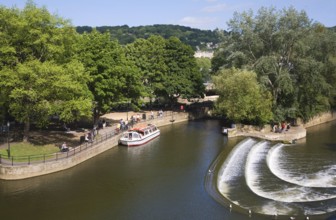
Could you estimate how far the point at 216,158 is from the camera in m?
48.0

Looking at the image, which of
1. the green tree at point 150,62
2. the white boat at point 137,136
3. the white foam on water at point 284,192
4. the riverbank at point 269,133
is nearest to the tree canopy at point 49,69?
the white boat at point 137,136

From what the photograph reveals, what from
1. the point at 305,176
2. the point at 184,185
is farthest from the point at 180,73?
the point at 184,185

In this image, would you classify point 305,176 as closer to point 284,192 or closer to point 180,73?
point 284,192

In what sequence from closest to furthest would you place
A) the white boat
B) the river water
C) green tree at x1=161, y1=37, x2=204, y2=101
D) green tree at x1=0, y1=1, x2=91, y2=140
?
the river water
green tree at x1=0, y1=1, x2=91, y2=140
the white boat
green tree at x1=161, y1=37, x2=204, y2=101

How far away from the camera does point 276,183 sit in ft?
123

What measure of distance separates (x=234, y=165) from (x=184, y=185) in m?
8.60

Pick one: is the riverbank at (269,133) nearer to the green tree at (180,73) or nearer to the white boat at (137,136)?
the white boat at (137,136)

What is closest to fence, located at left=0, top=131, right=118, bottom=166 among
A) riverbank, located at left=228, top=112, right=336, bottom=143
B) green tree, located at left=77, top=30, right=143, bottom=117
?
green tree, located at left=77, top=30, right=143, bottom=117

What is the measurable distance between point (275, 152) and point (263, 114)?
11.9 meters

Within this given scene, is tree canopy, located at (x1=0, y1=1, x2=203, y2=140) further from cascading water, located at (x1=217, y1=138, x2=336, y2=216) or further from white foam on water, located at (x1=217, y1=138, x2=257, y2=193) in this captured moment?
cascading water, located at (x1=217, y1=138, x2=336, y2=216)

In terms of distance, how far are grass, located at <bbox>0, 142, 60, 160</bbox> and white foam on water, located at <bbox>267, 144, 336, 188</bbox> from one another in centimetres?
2507

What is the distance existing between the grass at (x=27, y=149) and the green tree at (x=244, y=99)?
28.9 meters

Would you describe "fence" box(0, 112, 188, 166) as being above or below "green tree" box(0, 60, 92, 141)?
below

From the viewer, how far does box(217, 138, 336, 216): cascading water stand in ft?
104
